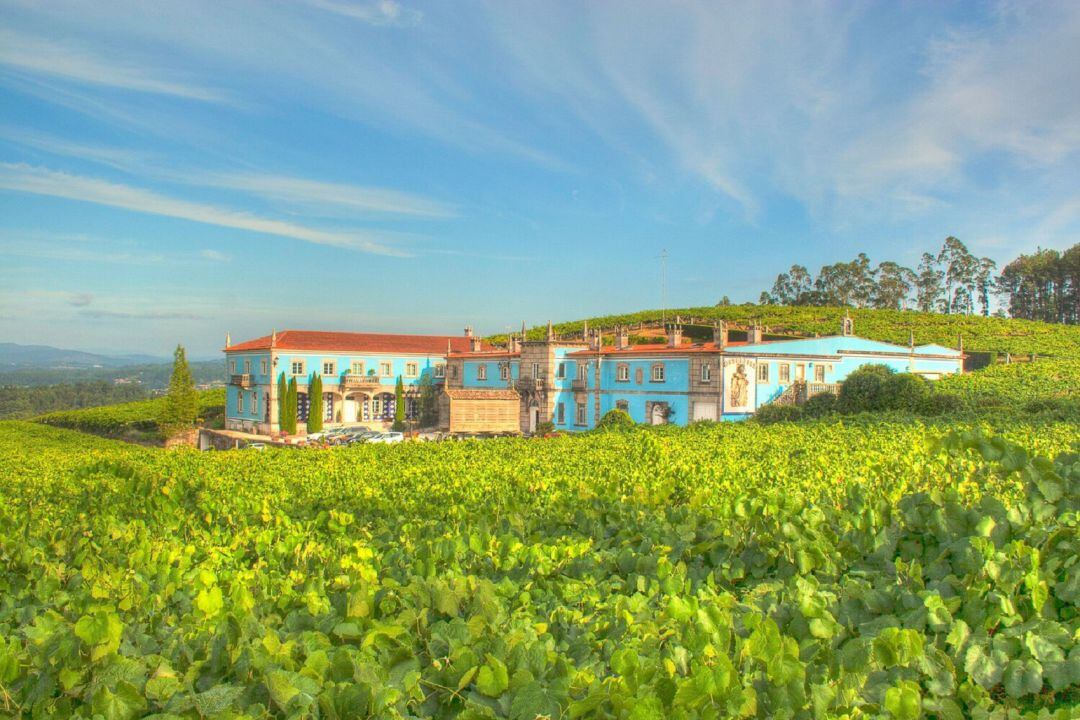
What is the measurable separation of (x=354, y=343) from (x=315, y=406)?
21.1 ft

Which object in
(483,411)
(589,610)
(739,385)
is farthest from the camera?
(483,411)

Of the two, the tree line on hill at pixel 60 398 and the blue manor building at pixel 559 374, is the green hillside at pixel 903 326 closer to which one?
the blue manor building at pixel 559 374

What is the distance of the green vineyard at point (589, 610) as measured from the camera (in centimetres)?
252

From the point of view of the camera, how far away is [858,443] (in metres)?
14.9

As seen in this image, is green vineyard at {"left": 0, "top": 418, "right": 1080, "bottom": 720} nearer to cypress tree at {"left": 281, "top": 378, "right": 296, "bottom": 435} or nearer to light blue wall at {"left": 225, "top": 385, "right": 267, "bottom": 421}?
cypress tree at {"left": 281, "top": 378, "right": 296, "bottom": 435}

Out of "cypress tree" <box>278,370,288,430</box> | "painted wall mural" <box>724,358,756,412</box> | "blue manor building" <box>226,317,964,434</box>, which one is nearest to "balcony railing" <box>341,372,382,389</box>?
"blue manor building" <box>226,317,964,434</box>

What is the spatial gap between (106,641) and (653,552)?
11.1 ft

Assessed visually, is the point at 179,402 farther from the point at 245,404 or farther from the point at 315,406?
the point at 315,406

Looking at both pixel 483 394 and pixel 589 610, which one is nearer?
pixel 589 610

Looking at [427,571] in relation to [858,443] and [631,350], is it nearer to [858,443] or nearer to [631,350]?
[858,443]

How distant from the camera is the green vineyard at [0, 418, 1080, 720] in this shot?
2.52 metres

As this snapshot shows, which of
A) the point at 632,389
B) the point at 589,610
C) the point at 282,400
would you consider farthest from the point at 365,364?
the point at 589,610

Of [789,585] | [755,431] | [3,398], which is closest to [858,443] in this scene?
[755,431]

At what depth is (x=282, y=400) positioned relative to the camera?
50594 millimetres
